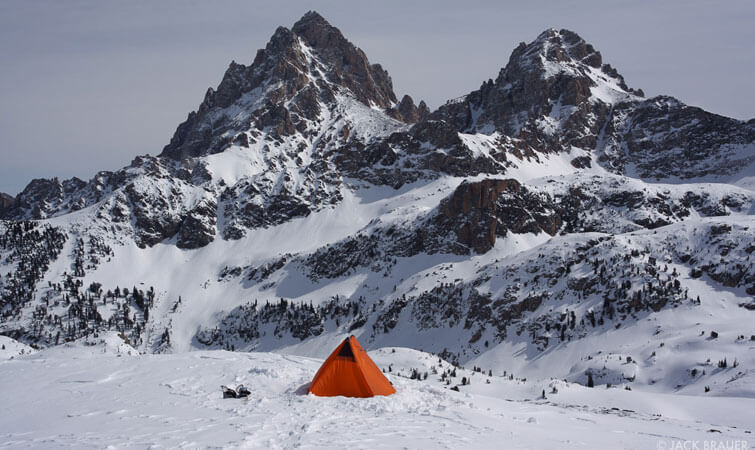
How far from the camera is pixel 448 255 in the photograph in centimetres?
12256

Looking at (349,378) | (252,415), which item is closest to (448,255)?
(349,378)

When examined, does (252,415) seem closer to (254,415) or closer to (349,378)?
(254,415)

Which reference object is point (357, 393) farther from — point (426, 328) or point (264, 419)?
point (426, 328)

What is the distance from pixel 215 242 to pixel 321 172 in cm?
3965

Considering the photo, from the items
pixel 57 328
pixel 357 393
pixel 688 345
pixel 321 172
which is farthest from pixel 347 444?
pixel 321 172

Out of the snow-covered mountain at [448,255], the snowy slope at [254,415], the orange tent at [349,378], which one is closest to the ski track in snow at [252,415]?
the snowy slope at [254,415]

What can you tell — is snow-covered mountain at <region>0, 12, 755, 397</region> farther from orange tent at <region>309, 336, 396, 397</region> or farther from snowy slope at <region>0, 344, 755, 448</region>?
orange tent at <region>309, 336, 396, 397</region>

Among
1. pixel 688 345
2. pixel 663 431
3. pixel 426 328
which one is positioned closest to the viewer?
pixel 663 431

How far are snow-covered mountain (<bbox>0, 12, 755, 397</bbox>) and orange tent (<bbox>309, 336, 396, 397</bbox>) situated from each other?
35647mm

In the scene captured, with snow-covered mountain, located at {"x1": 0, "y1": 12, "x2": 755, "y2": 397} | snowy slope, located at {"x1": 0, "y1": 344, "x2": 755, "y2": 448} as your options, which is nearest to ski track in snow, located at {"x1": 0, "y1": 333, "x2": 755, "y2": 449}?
snowy slope, located at {"x1": 0, "y1": 344, "x2": 755, "y2": 448}

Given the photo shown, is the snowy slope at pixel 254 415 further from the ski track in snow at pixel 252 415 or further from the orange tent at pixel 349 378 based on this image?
the orange tent at pixel 349 378

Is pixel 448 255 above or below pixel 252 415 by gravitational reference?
above

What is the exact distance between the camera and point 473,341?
87875 millimetres

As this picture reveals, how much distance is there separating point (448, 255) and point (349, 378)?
102 metres
